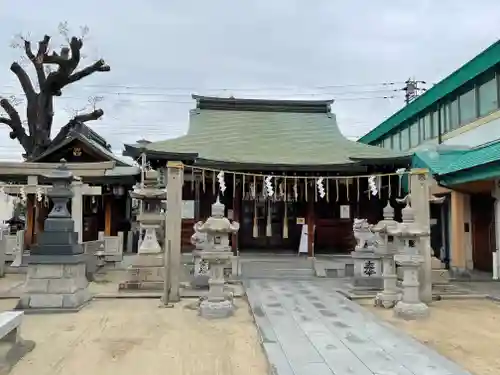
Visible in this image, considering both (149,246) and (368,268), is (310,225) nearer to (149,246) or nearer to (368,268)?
(368,268)

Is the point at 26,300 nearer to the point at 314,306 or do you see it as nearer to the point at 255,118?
the point at 314,306

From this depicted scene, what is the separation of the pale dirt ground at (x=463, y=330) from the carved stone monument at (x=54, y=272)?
600 cm

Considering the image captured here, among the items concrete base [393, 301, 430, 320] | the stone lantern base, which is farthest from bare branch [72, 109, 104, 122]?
concrete base [393, 301, 430, 320]

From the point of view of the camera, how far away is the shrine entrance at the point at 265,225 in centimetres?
1848

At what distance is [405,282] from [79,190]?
11.2 meters

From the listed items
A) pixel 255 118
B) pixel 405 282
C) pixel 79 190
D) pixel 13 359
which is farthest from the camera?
pixel 255 118

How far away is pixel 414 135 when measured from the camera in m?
22.0

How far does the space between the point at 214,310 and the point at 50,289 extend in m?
3.33

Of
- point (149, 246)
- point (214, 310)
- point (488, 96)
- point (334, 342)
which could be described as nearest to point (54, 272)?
point (214, 310)

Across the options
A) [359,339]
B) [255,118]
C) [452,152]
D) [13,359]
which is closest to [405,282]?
[359,339]

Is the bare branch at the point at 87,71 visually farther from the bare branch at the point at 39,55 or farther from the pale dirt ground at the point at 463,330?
the pale dirt ground at the point at 463,330

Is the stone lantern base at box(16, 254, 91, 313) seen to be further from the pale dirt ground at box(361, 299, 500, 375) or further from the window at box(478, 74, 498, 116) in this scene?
the window at box(478, 74, 498, 116)

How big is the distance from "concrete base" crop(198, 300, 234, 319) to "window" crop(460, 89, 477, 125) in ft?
37.6

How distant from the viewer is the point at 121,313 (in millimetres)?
8906
